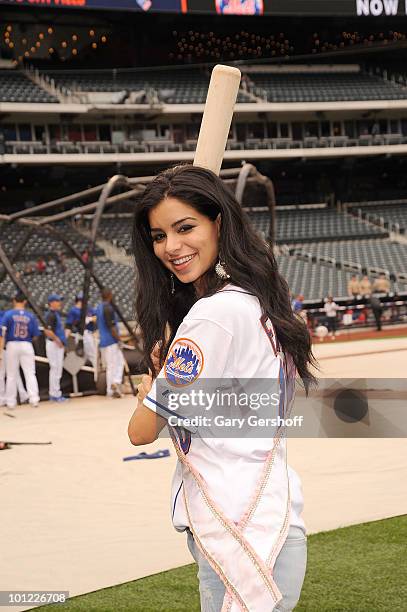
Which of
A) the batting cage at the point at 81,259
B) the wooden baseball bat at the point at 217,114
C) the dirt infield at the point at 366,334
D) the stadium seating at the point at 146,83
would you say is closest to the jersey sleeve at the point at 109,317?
the batting cage at the point at 81,259

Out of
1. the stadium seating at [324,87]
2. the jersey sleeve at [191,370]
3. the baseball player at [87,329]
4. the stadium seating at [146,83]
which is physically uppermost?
the jersey sleeve at [191,370]

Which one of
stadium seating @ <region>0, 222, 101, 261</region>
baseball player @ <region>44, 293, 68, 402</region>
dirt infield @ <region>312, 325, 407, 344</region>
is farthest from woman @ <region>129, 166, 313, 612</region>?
stadium seating @ <region>0, 222, 101, 261</region>

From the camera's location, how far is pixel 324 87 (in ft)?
128

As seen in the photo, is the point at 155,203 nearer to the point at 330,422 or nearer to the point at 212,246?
the point at 212,246

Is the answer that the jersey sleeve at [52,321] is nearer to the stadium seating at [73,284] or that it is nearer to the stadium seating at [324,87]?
the stadium seating at [73,284]

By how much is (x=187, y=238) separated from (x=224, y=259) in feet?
0.35

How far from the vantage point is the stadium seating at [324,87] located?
38.0 meters

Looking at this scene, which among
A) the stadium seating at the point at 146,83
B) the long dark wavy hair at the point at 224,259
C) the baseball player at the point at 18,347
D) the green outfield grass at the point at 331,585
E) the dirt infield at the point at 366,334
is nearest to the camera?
the long dark wavy hair at the point at 224,259

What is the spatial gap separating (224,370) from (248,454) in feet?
0.64

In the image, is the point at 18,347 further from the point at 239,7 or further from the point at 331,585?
the point at 239,7

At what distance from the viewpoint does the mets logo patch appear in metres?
1.90

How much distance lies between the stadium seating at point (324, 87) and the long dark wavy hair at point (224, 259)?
36.4m

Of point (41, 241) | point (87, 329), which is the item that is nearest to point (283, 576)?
point (87, 329)

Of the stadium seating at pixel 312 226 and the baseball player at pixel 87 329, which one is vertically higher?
the baseball player at pixel 87 329
